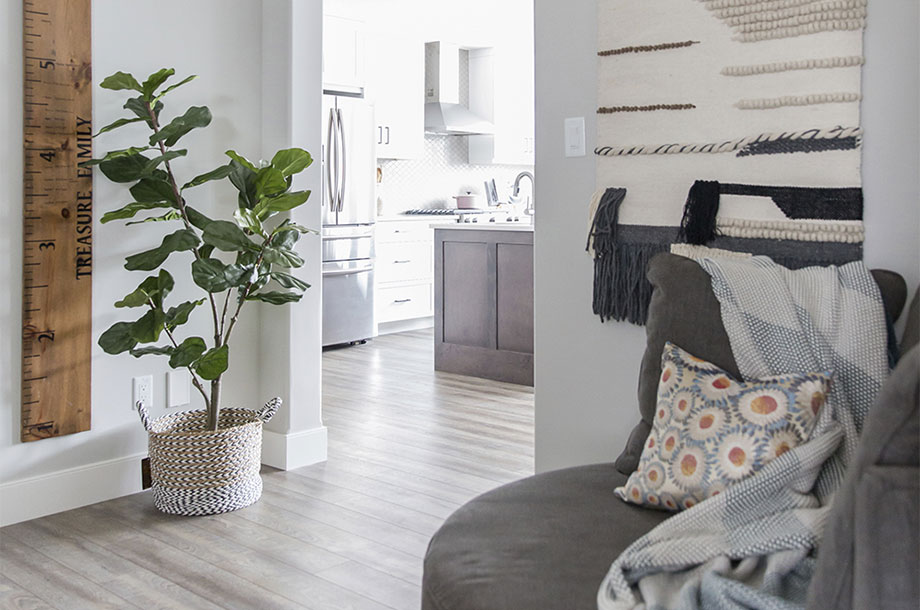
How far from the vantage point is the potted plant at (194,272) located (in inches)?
114

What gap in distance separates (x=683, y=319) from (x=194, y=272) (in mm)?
1599

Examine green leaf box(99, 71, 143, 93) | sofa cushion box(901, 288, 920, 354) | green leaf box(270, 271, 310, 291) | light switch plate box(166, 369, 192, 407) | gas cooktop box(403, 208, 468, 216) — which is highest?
green leaf box(99, 71, 143, 93)

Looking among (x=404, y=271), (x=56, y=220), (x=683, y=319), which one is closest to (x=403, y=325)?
(x=404, y=271)

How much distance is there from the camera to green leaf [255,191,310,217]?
3077 mm

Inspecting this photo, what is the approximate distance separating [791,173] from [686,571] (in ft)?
3.64

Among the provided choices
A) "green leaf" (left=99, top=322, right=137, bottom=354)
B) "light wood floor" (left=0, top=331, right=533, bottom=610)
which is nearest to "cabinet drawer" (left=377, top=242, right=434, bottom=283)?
"light wood floor" (left=0, top=331, right=533, bottom=610)

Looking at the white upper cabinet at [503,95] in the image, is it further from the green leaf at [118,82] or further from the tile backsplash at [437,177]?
the green leaf at [118,82]

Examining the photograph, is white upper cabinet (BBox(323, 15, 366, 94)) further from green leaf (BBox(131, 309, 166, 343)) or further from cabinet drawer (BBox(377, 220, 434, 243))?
green leaf (BBox(131, 309, 166, 343))

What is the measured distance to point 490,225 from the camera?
5242 mm

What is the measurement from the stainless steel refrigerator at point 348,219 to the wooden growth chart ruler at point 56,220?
310 centimetres

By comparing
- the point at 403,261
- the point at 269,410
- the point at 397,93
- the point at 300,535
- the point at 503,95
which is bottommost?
the point at 300,535

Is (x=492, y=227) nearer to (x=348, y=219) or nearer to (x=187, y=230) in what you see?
(x=348, y=219)

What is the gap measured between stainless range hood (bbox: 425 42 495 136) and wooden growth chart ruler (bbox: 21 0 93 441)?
4.81 m

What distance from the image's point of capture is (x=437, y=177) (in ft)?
26.4
